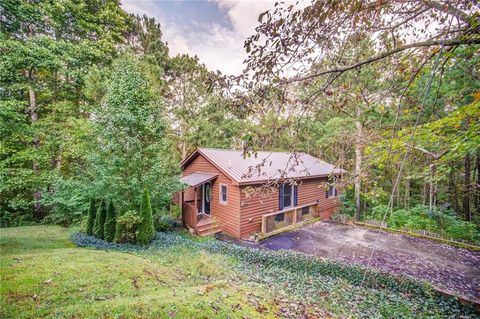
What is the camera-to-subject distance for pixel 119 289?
4324mm

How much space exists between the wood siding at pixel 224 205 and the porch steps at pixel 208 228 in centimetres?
22

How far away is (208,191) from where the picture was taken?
12.3 m

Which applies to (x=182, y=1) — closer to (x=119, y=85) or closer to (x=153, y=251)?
(x=119, y=85)

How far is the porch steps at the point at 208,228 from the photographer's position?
33.6 feet

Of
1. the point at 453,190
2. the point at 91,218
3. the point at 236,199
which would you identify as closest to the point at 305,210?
the point at 236,199

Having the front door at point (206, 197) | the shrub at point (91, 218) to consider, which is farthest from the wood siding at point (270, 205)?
the shrub at point (91, 218)

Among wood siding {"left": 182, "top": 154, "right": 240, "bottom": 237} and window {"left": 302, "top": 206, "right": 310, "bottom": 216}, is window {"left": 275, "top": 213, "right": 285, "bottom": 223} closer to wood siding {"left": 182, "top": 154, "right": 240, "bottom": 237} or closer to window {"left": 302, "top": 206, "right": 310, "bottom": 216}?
window {"left": 302, "top": 206, "right": 310, "bottom": 216}

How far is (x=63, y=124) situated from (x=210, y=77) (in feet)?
44.2

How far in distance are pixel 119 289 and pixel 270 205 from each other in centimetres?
805

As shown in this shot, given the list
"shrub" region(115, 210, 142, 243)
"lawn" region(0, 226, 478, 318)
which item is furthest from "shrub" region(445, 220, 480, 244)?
"shrub" region(115, 210, 142, 243)

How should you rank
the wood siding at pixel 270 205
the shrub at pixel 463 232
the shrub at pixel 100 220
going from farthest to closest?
1. the wood siding at pixel 270 205
2. the shrub at pixel 463 232
3. the shrub at pixel 100 220

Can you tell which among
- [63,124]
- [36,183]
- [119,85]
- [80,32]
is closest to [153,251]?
[119,85]

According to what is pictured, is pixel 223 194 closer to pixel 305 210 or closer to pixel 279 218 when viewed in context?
pixel 279 218

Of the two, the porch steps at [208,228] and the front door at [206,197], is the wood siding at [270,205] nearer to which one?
the porch steps at [208,228]
